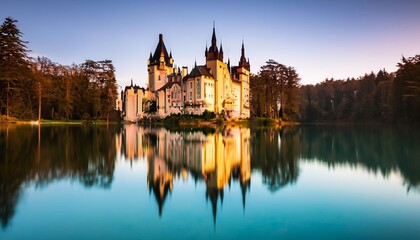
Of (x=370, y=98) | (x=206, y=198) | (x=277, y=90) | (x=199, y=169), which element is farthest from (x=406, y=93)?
(x=206, y=198)

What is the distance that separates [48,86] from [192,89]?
25523 mm

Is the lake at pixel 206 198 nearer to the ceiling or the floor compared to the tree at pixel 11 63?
nearer to the floor

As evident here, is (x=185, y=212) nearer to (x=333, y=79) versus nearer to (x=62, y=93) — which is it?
(x=62, y=93)

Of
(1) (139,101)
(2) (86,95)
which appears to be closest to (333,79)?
(1) (139,101)

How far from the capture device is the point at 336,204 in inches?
287

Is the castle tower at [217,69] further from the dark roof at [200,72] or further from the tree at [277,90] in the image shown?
the tree at [277,90]

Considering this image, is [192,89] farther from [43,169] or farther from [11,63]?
[43,169]

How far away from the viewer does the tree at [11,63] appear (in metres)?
→ 42.4

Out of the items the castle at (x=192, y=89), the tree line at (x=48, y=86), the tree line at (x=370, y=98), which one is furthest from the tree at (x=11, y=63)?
the tree line at (x=370, y=98)

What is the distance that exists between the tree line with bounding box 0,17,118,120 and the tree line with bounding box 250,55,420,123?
3259cm

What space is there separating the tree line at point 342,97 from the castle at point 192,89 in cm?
509

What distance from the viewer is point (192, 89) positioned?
60.5 m

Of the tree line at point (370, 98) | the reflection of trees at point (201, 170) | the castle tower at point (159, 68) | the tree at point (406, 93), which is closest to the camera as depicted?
the reflection of trees at point (201, 170)

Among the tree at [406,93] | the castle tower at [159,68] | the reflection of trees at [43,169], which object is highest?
the castle tower at [159,68]
